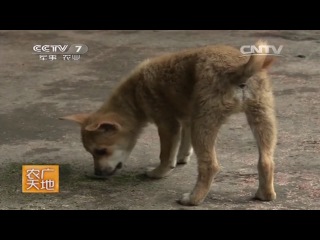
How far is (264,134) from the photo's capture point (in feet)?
15.4

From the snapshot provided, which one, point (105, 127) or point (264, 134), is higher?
point (105, 127)

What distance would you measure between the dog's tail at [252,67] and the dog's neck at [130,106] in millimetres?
935

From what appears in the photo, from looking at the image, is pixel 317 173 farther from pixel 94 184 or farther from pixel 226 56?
pixel 94 184

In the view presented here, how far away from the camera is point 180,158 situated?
561cm

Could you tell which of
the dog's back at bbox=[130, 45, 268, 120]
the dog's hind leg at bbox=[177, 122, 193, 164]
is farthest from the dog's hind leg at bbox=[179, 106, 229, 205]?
the dog's hind leg at bbox=[177, 122, 193, 164]

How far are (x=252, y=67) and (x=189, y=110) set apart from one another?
668mm

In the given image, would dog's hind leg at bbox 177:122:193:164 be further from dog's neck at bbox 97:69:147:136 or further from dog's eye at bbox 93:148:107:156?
dog's eye at bbox 93:148:107:156

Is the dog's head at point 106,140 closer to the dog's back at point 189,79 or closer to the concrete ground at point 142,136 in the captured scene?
the concrete ground at point 142,136

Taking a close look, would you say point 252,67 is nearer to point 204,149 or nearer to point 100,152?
point 204,149

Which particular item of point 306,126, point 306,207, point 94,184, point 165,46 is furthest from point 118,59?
point 306,207

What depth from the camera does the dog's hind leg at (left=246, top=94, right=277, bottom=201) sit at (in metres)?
4.65

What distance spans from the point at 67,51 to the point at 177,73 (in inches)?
128

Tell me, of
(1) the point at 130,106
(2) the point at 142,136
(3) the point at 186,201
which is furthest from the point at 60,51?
(3) the point at 186,201

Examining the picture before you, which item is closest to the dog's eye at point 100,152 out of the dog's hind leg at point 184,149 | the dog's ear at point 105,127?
the dog's ear at point 105,127
